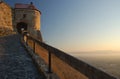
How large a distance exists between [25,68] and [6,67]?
2.58ft

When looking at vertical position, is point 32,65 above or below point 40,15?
below

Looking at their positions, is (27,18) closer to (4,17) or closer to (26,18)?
(26,18)

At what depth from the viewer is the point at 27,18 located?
44750mm

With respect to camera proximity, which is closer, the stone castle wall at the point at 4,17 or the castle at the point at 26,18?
the stone castle wall at the point at 4,17

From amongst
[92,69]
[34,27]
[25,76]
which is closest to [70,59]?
[92,69]

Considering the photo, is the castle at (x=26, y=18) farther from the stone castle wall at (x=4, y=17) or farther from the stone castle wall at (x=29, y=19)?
the stone castle wall at (x=4, y=17)

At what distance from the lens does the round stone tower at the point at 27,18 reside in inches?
1747

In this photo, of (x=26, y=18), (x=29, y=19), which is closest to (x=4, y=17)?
(x=26, y=18)

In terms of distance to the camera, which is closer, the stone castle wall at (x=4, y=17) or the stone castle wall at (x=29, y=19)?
the stone castle wall at (x=4, y=17)

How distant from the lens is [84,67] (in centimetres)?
342

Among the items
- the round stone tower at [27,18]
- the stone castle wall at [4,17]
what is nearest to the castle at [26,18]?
the round stone tower at [27,18]

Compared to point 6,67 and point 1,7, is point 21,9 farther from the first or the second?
point 6,67

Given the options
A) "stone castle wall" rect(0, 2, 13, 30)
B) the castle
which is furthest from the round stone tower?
"stone castle wall" rect(0, 2, 13, 30)

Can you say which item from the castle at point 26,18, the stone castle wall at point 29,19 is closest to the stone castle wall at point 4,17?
the castle at point 26,18
